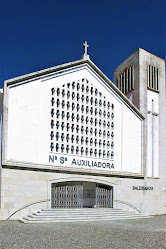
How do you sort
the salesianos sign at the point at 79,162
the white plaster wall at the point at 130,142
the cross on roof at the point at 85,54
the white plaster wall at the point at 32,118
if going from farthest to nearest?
the white plaster wall at the point at 130,142 → the cross on roof at the point at 85,54 → the salesianos sign at the point at 79,162 → the white plaster wall at the point at 32,118

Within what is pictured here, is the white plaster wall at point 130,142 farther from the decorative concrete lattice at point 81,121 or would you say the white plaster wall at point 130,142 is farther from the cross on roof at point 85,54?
the cross on roof at point 85,54

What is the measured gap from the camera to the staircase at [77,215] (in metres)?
17.8

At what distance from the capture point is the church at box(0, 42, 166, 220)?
19391mm

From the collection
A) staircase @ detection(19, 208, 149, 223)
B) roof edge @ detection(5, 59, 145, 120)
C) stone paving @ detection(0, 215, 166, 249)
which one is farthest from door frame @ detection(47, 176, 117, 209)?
roof edge @ detection(5, 59, 145, 120)

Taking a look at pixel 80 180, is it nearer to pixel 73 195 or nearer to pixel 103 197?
pixel 73 195

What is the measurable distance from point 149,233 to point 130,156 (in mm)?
11151

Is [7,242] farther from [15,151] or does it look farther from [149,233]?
[15,151]

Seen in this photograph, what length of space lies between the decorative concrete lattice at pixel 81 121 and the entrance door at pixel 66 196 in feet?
7.83

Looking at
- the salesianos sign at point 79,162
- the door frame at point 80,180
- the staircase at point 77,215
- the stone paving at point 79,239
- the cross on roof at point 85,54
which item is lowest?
the staircase at point 77,215

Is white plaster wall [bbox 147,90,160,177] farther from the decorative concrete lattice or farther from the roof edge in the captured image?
the decorative concrete lattice

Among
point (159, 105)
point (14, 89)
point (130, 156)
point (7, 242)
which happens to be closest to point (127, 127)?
point (130, 156)

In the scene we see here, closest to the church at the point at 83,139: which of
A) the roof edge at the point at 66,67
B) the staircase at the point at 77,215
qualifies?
the roof edge at the point at 66,67

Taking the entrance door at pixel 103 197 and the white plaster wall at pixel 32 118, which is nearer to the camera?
the white plaster wall at pixel 32 118

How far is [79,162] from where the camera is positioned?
2202cm
